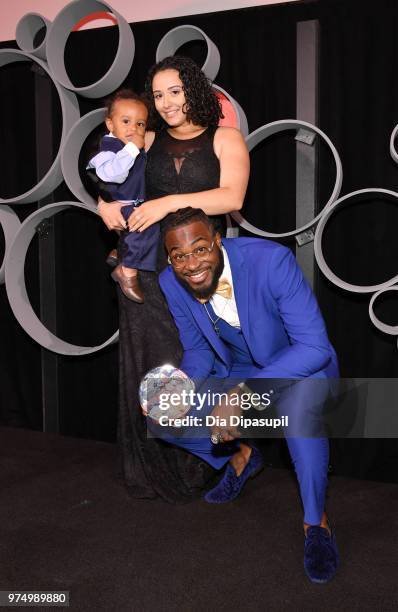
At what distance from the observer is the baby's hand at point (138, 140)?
2070 mm

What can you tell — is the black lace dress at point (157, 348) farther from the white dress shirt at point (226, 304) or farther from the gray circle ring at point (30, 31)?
the gray circle ring at point (30, 31)

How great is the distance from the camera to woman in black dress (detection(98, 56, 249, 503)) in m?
2.04

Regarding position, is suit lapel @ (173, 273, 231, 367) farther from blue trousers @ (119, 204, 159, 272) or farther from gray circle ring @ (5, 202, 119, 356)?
gray circle ring @ (5, 202, 119, 356)

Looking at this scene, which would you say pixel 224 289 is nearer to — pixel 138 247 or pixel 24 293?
pixel 138 247

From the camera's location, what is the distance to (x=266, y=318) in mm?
1945

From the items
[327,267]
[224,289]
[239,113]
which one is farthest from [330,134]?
[224,289]

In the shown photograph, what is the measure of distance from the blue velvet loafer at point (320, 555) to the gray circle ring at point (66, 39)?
1982mm

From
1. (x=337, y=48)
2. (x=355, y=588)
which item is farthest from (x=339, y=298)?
(x=355, y=588)

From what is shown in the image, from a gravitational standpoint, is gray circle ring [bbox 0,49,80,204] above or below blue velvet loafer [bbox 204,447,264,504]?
above

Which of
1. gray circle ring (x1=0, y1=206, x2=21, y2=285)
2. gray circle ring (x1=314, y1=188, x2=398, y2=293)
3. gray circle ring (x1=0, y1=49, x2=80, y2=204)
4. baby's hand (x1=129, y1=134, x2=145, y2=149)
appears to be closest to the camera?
baby's hand (x1=129, y1=134, x2=145, y2=149)

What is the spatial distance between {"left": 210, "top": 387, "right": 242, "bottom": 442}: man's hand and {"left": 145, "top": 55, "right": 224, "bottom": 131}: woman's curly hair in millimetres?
944

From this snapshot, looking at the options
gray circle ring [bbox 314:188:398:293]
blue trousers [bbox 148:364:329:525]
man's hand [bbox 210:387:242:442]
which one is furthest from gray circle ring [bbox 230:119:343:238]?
man's hand [bbox 210:387:242:442]

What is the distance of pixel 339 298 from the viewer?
8.71 feet

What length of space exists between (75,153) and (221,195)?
3.44ft
